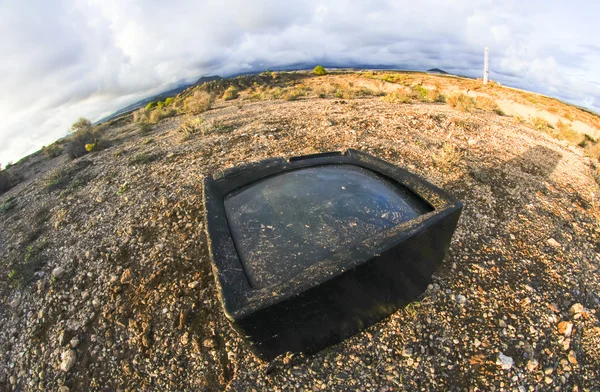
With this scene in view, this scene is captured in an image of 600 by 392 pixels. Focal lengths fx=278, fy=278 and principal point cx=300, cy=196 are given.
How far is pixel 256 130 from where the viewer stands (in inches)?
334

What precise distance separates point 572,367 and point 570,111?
23256 millimetres

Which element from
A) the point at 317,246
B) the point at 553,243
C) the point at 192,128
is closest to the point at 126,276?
the point at 317,246

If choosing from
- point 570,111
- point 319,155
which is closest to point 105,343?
point 319,155

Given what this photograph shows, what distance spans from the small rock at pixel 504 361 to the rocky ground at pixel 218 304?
32 millimetres

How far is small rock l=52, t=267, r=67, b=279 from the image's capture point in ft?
12.5

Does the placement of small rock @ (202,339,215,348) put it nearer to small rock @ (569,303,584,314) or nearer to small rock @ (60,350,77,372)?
small rock @ (60,350,77,372)

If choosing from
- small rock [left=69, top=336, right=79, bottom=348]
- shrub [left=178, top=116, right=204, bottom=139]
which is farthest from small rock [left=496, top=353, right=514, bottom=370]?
shrub [left=178, top=116, right=204, bottom=139]

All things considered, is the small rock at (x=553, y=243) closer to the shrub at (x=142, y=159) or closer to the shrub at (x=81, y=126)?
the shrub at (x=142, y=159)

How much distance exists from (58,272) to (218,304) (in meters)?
2.49

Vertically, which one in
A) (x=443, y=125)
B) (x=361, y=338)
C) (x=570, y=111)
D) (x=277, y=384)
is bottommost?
(x=570, y=111)

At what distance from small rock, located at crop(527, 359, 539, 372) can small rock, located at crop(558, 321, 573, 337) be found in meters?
0.59

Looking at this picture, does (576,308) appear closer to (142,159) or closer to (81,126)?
(142,159)

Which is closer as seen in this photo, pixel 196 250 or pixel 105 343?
pixel 105 343

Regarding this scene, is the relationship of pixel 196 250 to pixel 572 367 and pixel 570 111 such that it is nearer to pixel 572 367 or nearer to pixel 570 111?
pixel 572 367
